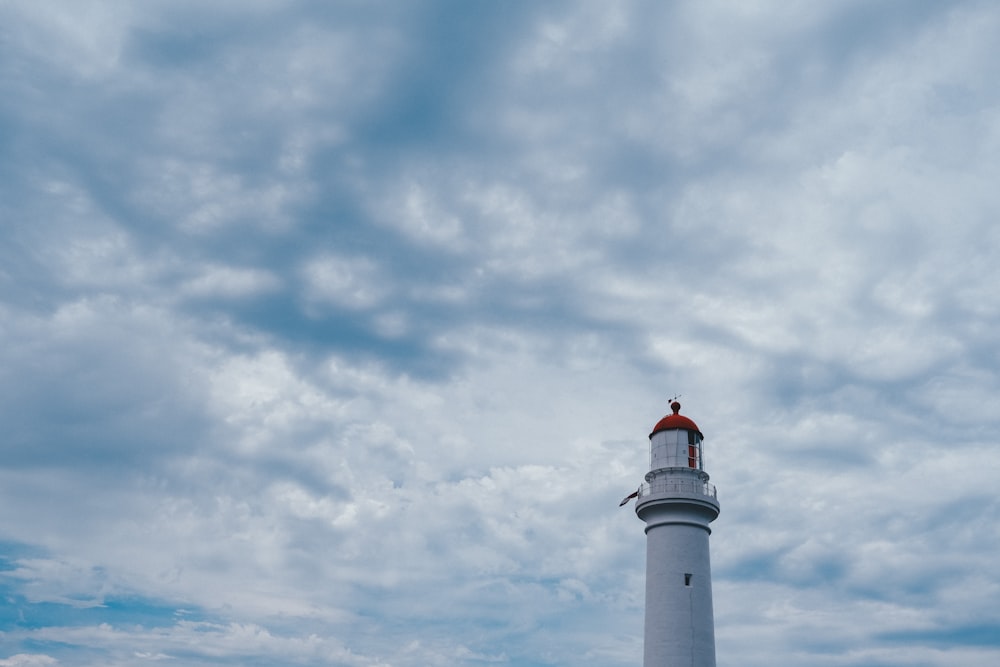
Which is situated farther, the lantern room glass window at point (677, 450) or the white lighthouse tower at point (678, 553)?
the lantern room glass window at point (677, 450)

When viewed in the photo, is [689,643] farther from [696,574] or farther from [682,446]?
[682,446]

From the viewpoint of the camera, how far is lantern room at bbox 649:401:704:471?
44031 mm

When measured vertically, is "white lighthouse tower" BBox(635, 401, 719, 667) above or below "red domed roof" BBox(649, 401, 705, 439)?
below

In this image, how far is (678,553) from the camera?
1657 inches

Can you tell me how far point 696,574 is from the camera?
41.9 metres

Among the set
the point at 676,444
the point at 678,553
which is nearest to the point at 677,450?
the point at 676,444

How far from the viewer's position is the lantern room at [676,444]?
44031 mm

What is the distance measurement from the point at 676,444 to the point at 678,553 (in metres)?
5.18

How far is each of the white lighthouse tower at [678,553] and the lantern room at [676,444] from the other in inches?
1.9

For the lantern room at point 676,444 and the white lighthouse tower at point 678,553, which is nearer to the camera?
the white lighthouse tower at point 678,553

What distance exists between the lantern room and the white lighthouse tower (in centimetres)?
5

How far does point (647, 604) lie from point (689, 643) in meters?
2.55

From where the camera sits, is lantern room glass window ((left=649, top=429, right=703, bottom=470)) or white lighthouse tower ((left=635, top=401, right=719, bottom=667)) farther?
lantern room glass window ((left=649, top=429, right=703, bottom=470))

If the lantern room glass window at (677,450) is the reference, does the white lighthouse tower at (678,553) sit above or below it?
below
